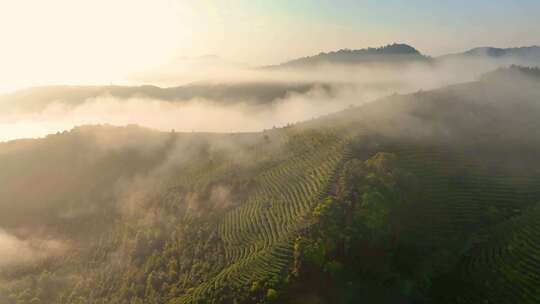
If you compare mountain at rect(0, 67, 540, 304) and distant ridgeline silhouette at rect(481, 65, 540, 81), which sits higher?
distant ridgeline silhouette at rect(481, 65, 540, 81)

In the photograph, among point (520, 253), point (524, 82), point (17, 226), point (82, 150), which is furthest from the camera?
point (524, 82)

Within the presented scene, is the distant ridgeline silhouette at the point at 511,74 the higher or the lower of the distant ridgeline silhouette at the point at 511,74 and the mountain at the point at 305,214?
the higher

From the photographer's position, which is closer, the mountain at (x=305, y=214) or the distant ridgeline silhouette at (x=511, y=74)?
the mountain at (x=305, y=214)

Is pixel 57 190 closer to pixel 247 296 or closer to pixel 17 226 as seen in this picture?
pixel 17 226

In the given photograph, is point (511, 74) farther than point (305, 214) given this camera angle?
Yes

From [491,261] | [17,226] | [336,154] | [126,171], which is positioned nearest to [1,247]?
[17,226]

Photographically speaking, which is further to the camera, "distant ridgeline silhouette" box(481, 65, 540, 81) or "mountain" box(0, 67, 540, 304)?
"distant ridgeline silhouette" box(481, 65, 540, 81)

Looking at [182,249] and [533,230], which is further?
[182,249]

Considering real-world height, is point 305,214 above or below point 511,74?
below
